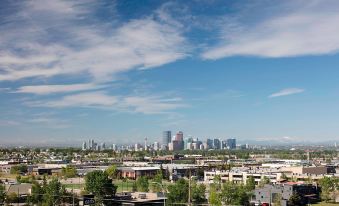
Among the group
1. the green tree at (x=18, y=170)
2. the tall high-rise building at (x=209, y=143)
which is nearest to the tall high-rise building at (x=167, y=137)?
the tall high-rise building at (x=209, y=143)

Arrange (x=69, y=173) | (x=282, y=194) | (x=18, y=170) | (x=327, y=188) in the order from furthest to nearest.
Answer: (x=18, y=170)
(x=69, y=173)
(x=327, y=188)
(x=282, y=194)

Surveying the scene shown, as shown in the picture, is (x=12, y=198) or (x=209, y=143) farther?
(x=209, y=143)

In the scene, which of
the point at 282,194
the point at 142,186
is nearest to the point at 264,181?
the point at 282,194

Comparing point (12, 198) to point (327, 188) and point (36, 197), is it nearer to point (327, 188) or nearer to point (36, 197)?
point (36, 197)

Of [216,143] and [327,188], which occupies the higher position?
[216,143]

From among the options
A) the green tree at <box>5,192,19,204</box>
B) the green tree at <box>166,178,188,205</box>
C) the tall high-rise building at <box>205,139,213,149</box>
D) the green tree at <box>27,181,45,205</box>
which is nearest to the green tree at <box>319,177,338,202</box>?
the green tree at <box>166,178,188,205</box>

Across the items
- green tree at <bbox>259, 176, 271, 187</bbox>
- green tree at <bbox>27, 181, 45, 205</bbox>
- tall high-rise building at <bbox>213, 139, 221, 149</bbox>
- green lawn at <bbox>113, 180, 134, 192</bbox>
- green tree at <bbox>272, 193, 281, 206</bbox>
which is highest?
tall high-rise building at <bbox>213, 139, 221, 149</bbox>

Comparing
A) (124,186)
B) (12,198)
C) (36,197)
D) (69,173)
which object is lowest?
(124,186)

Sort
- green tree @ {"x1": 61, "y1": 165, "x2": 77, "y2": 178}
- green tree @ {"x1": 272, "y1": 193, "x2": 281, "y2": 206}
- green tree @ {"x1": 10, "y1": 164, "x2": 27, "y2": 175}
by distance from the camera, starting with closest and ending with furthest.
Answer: green tree @ {"x1": 272, "y1": 193, "x2": 281, "y2": 206} → green tree @ {"x1": 61, "y1": 165, "x2": 77, "y2": 178} → green tree @ {"x1": 10, "y1": 164, "x2": 27, "y2": 175}

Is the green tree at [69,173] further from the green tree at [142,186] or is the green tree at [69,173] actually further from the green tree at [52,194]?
the green tree at [52,194]

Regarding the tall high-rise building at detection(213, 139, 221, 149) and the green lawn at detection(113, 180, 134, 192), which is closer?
the green lawn at detection(113, 180, 134, 192)

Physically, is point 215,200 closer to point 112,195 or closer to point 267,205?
point 267,205

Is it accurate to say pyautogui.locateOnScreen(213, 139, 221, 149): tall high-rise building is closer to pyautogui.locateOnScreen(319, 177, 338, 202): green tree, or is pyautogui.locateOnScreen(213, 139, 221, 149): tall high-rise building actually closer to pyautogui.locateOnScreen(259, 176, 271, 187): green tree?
pyautogui.locateOnScreen(259, 176, 271, 187): green tree

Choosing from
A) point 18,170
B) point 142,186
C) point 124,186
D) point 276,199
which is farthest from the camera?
point 18,170
